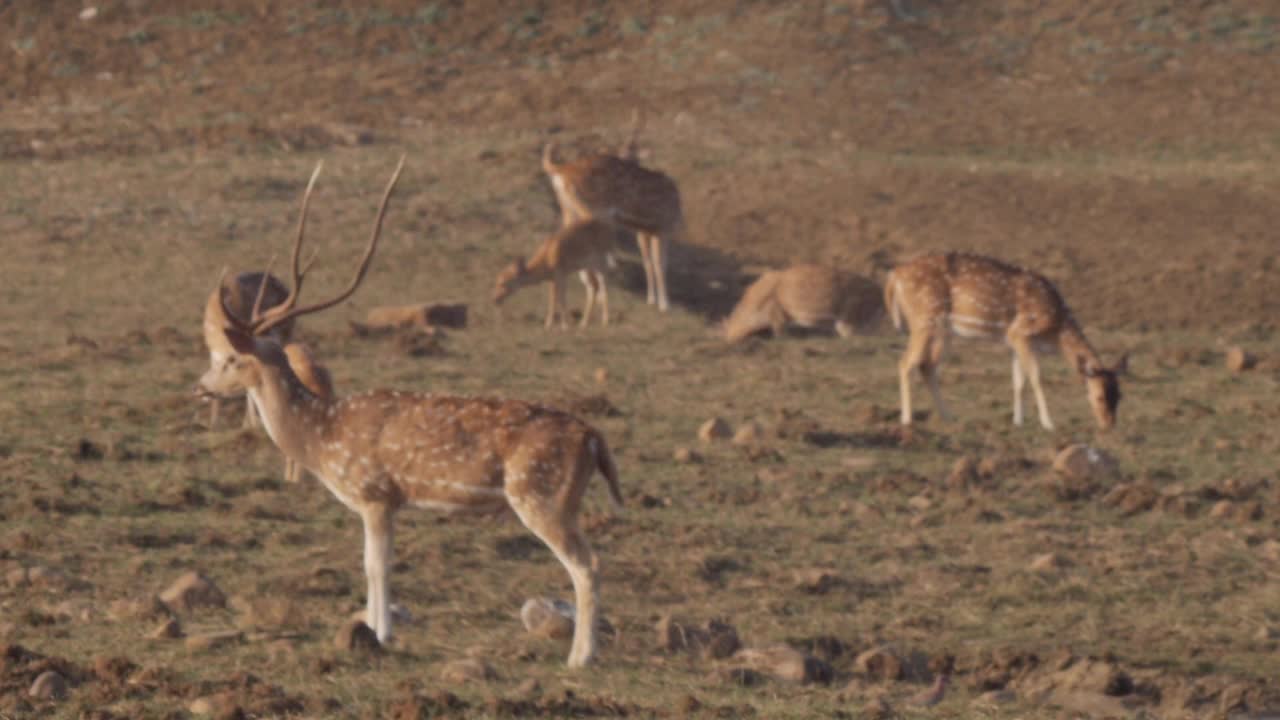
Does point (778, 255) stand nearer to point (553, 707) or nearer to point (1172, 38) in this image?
point (1172, 38)

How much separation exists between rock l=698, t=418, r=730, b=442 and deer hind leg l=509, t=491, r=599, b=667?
6.03 meters

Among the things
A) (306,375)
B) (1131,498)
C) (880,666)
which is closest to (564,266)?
(306,375)

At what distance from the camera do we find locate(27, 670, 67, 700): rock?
29.5 ft

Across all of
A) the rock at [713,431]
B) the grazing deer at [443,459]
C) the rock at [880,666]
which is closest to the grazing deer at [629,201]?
the rock at [713,431]

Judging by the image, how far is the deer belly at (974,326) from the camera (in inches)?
675

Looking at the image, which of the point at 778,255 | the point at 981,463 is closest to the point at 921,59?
the point at 778,255

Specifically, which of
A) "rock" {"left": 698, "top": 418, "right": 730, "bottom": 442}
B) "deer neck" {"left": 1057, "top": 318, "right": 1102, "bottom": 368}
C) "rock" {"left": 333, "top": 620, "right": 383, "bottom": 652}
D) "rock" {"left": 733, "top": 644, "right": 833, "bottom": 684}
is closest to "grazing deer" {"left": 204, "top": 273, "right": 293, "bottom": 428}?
"rock" {"left": 698, "top": 418, "right": 730, "bottom": 442}

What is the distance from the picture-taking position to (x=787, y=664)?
1004 centimetres

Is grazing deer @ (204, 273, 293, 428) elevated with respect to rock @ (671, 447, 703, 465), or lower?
elevated

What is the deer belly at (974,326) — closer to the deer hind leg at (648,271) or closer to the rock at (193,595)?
the deer hind leg at (648,271)

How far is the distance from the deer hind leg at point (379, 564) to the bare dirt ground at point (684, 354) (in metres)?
0.25

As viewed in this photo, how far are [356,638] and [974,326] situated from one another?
838 centimetres

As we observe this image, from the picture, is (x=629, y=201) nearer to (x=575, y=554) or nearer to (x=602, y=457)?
(x=602, y=457)

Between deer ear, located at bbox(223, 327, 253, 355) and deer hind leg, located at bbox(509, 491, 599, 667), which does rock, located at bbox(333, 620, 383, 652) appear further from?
deer ear, located at bbox(223, 327, 253, 355)
